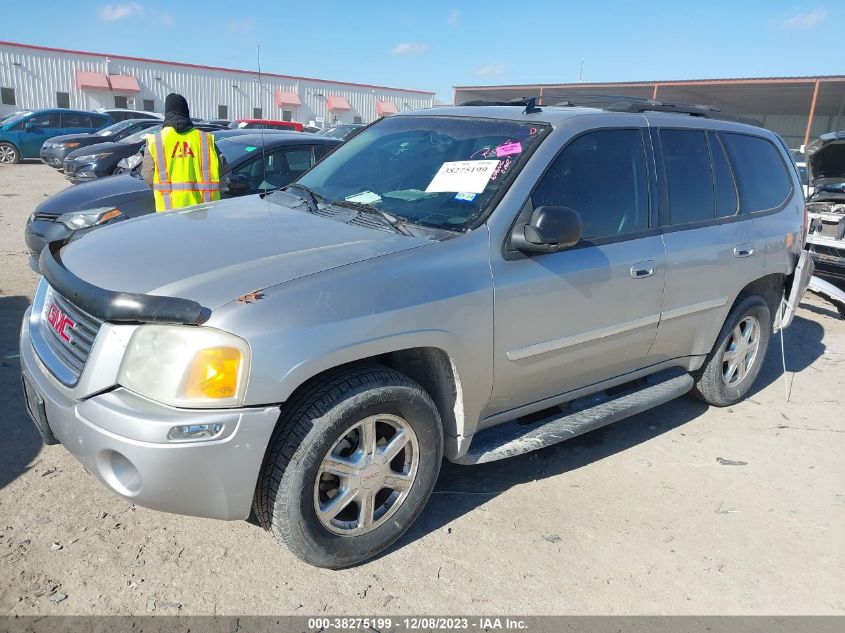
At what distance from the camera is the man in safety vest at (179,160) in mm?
5688

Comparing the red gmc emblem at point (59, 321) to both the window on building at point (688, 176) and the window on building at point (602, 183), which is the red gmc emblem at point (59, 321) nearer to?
the window on building at point (602, 183)

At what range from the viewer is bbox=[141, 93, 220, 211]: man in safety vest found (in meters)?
5.69

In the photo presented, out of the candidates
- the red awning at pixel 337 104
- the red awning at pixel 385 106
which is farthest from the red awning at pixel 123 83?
the red awning at pixel 385 106

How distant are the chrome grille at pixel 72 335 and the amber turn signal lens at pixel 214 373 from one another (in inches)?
18.7

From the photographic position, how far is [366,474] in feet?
8.86

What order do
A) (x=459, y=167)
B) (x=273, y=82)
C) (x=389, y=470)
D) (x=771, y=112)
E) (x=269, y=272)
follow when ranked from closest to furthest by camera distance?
(x=269, y=272), (x=389, y=470), (x=459, y=167), (x=771, y=112), (x=273, y=82)

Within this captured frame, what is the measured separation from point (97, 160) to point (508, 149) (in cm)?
1184

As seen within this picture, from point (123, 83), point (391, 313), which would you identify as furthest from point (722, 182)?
point (123, 83)

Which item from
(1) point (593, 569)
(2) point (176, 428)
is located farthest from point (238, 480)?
(1) point (593, 569)

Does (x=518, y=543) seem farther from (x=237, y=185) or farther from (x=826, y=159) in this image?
(x=826, y=159)

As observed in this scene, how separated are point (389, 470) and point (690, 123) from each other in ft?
9.29

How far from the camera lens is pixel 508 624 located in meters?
2.54

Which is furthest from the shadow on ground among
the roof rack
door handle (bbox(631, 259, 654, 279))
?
door handle (bbox(631, 259, 654, 279))

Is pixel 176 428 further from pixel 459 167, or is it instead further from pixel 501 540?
pixel 459 167
